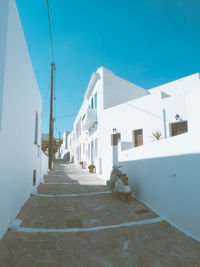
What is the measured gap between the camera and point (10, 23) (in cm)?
397

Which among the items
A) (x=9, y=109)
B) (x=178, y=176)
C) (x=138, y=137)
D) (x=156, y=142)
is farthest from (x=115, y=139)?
(x=9, y=109)

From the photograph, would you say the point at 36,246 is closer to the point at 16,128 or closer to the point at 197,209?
the point at 16,128

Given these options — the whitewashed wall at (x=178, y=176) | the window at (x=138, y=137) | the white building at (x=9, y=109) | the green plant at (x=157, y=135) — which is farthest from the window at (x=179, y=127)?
the white building at (x=9, y=109)

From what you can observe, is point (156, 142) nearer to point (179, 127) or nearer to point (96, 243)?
point (96, 243)

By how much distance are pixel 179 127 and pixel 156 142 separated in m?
3.94

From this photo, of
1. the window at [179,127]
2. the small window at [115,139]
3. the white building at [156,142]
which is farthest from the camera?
the small window at [115,139]

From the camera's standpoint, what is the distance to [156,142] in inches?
214

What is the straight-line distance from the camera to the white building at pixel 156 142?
3689mm

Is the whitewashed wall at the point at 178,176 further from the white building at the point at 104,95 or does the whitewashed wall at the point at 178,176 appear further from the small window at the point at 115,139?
the white building at the point at 104,95

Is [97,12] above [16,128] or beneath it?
above

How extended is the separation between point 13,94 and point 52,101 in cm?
1420

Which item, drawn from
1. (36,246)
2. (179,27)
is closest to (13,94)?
(36,246)

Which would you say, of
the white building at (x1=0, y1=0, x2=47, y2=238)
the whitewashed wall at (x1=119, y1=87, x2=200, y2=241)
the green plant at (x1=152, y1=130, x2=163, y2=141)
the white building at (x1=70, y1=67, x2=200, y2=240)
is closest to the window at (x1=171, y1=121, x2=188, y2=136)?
the white building at (x1=70, y1=67, x2=200, y2=240)

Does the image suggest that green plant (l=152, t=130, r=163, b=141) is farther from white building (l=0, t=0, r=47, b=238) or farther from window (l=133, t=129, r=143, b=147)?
white building (l=0, t=0, r=47, b=238)
